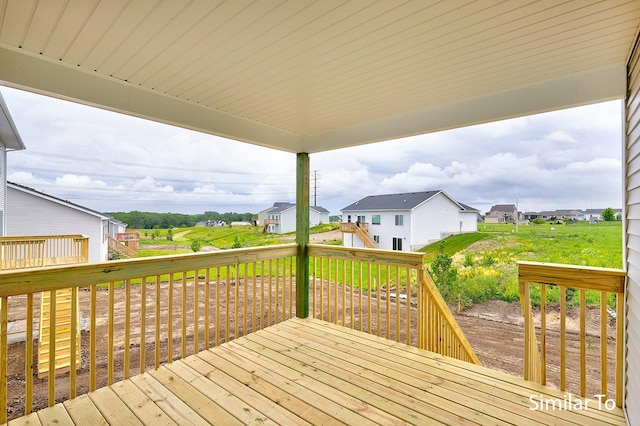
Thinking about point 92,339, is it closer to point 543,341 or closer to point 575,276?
point 543,341

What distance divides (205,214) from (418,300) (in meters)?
2.43

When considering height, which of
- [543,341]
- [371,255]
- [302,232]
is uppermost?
[302,232]

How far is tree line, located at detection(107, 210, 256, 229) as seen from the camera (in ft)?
8.65

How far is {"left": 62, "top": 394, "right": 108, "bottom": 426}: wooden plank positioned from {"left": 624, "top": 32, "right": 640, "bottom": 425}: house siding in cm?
320

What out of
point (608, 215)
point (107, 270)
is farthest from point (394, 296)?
point (107, 270)

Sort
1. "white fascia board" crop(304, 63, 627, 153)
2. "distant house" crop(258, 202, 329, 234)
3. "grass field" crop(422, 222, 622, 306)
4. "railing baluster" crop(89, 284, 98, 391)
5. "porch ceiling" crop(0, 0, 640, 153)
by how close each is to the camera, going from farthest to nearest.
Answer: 1. "distant house" crop(258, 202, 329, 234)
2. "grass field" crop(422, 222, 622, 306)
3. "railing baluster" crop(89, 284, 98, 391)
4. "white fascia board" crop(304, 63, 627, 153)
5. "porch ceiling" crop(0, 0, 640, 153)

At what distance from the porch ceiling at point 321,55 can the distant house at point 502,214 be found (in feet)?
3.16

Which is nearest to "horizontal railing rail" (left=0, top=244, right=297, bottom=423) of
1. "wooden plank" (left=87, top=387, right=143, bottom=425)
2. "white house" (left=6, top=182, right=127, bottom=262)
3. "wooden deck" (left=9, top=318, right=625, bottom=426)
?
"wooden plank" (left=87, top=387, right=143, bottom=425)

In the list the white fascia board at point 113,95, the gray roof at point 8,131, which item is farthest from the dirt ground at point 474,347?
the white fascia board at point 113,95

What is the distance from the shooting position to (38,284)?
6.54 feet

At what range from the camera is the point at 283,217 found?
395 centimetres

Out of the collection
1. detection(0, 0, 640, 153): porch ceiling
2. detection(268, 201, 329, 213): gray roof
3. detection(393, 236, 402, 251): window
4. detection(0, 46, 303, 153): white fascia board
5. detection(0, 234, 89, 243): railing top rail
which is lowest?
detection(393, 236, 402, 251): window

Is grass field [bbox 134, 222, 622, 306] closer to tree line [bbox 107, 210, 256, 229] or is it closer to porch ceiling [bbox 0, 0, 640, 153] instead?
tree line [bbox 107, 210, 256, 229]

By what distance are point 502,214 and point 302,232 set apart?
7.74 ft
